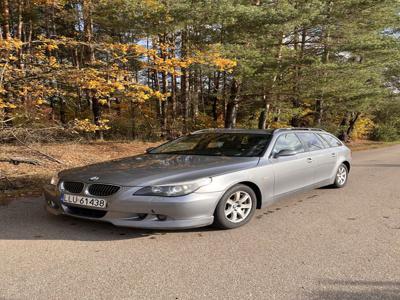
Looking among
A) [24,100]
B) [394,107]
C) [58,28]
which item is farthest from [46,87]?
[394,107]

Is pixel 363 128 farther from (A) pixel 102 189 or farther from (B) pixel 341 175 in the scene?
(A) pixel 102 189

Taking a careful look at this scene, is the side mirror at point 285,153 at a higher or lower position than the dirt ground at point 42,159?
higher

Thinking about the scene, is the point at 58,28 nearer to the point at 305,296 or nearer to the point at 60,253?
the point at 60,253

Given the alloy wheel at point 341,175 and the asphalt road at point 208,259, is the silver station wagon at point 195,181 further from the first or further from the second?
the alloy wheel at point 341,175

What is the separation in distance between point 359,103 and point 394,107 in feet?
40.7

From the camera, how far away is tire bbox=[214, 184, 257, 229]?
15.3ft

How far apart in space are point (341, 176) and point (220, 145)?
3.13 m

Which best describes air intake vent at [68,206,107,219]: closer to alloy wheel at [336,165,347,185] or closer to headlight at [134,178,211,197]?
headlight at [134,178,211,197]

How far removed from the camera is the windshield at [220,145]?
5662 millimetres

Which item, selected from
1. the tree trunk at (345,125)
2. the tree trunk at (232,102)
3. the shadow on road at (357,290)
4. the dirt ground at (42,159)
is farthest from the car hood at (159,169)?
the tree trunk at (345,125)

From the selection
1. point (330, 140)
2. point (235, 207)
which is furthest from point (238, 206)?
point (330, 140)

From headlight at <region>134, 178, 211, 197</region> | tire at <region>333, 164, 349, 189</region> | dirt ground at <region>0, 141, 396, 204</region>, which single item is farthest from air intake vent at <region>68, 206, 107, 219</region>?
tire at <region>333, 164, 349, 189</region>

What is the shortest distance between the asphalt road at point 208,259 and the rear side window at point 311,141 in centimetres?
142

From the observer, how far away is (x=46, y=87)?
862 cm
